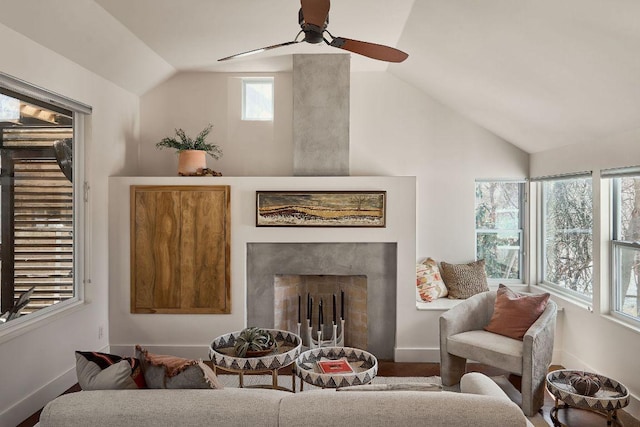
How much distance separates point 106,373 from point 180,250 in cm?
243

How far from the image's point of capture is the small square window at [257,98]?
504 cm

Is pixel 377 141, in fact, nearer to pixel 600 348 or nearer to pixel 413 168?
pixel 413 168

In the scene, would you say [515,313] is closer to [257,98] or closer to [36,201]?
[257,98]

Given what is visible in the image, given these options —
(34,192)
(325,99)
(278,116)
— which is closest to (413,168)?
(325,99)

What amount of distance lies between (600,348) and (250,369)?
2.71 metres

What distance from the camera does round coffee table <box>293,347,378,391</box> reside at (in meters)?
2.67

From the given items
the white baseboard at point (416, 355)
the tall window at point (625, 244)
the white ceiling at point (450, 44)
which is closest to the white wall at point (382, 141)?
the white ceiling at point (450, 44)

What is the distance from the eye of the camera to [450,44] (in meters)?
3.58

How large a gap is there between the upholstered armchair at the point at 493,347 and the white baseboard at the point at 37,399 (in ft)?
9.56

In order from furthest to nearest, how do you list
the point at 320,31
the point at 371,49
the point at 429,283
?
the point at 429,283
the point at 371,49
the point at 320,31

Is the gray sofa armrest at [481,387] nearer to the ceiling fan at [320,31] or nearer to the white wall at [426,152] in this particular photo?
the ceiling fan at [320,31]

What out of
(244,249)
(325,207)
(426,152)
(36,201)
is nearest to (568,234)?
(426,152)

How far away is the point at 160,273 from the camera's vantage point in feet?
14.5

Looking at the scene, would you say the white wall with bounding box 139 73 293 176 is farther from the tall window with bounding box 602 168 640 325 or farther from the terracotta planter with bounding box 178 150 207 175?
the tall window with bounding box 602 168 640 325
